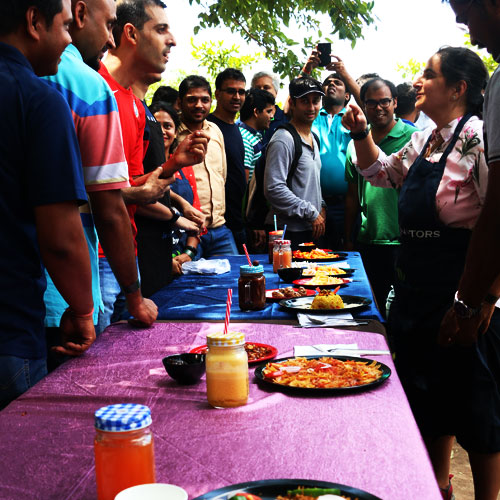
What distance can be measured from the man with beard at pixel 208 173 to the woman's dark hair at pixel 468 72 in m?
2.49

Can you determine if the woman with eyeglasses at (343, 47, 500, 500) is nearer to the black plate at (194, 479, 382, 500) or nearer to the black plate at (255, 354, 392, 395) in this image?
the black plate at (255, 354, 392, 395)

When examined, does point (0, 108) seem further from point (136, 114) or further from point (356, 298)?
point (356, 298)

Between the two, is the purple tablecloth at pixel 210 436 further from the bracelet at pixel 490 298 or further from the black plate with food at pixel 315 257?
the black plate with food at pixel 315 257

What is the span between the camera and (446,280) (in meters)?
2.58

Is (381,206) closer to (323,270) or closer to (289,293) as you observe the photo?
(323,270)

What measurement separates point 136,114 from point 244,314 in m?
1.09

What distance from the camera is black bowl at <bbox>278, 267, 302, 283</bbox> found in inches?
130

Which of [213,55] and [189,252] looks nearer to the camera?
[189,252]

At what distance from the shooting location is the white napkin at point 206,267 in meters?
3.65

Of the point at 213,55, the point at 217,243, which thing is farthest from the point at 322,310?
the point at 213,55

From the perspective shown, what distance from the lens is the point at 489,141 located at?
1962 mm

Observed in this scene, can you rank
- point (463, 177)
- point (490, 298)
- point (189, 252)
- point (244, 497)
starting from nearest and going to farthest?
point (244, 497)
point (490, 298)
point (463, 177)
point (189, 252)

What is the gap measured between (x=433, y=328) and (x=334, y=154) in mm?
3266

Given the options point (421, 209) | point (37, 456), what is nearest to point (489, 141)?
point (421, 209)
